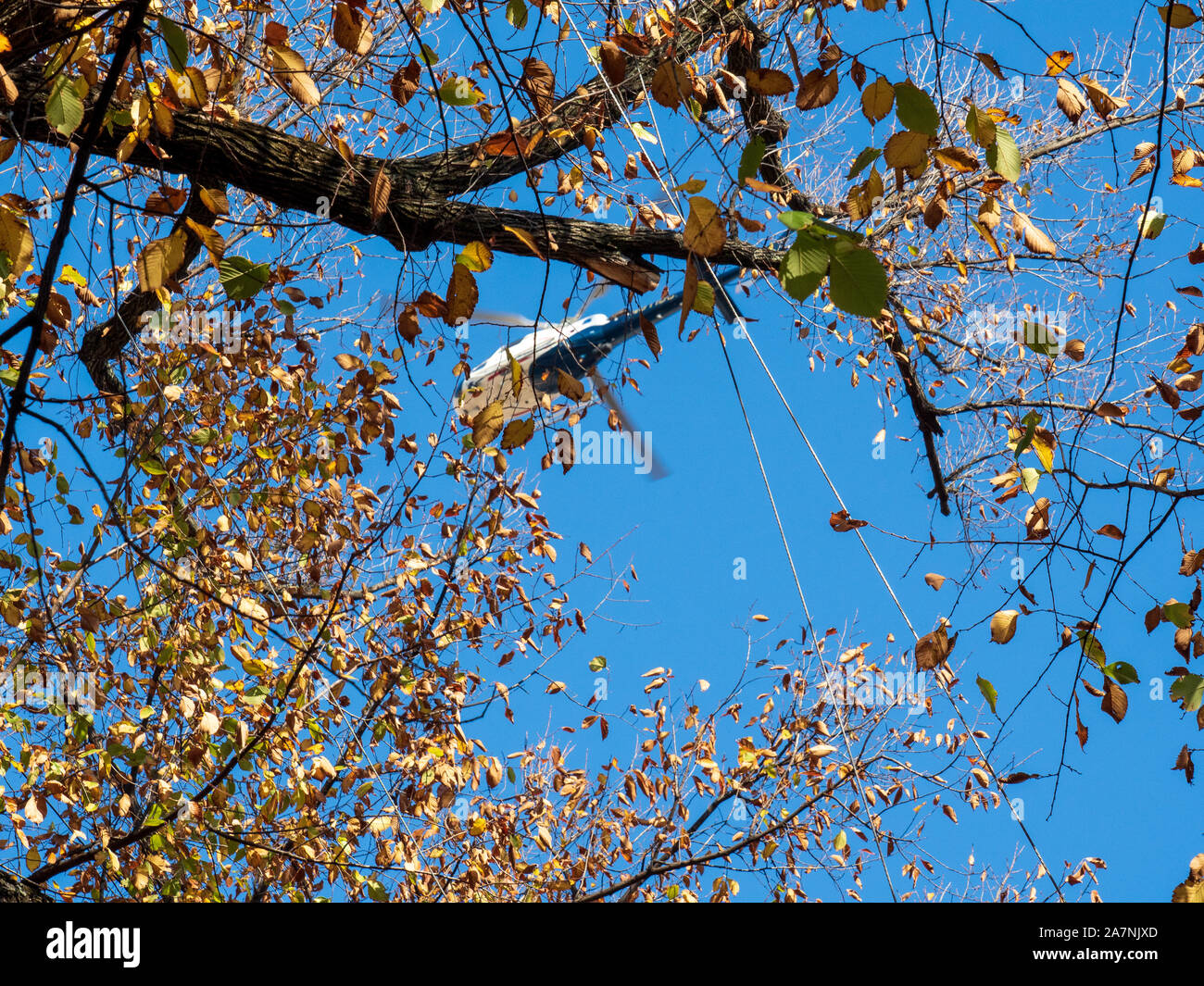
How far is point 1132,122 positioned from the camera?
6551 millimetres

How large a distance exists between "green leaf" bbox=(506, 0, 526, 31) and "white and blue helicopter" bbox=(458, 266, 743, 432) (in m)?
0.87

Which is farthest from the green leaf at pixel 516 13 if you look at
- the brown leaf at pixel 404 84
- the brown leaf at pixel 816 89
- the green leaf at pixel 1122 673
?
the green leaf at pixel 1122 673

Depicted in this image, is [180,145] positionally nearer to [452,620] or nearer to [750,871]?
[452,620]

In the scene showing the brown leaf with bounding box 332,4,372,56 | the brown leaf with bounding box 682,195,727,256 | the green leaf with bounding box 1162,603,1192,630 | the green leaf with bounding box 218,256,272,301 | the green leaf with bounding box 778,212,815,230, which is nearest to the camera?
the green leaf with bounding box 778,212,815,230

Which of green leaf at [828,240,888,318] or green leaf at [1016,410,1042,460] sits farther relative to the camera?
green leaf at [1016,410,1042,460]

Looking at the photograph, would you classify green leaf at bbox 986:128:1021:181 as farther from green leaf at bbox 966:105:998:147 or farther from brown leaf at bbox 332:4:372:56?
brown leaf at bbox 332:4:372:56

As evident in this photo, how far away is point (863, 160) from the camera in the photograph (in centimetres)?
234

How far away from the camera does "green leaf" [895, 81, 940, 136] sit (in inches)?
76.2

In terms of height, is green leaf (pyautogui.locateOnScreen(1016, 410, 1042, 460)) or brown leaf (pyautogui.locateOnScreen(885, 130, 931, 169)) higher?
brown leaf (pyautogui.locateOnScreen(885, 130, 931, 169))

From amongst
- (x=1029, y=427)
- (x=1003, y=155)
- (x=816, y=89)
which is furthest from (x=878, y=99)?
(x=1029, y=427)

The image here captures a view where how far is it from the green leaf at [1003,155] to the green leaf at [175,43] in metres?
1.72

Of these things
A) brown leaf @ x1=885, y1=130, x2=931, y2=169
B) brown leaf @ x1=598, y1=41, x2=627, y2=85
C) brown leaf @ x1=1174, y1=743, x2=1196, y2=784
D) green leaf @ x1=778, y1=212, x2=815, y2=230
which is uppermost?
brown leaf @ x1=598, y1=41, x2=627, y2=85

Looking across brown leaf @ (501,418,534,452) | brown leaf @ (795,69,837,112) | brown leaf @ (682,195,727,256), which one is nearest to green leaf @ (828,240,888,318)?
brown leaf @ (682,195,727,256)

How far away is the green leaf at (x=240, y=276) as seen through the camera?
7.47 feet
